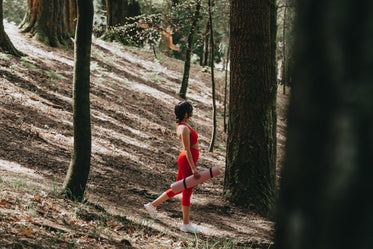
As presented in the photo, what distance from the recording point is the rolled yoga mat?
547cm

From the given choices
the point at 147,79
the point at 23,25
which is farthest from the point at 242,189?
the point at 23,25

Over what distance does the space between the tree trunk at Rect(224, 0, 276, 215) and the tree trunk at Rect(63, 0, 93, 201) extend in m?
3.30

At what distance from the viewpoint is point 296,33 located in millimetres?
902

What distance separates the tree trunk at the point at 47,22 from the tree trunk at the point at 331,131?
52.3 ft

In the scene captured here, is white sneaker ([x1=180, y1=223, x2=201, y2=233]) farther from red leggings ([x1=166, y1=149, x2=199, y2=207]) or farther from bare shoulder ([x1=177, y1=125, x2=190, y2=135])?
bare shoulder ([x1=177, y1=125, x2=190, y2=135])

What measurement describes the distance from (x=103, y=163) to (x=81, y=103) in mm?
3528

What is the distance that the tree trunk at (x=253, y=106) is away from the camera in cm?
754

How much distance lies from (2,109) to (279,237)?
9441mm

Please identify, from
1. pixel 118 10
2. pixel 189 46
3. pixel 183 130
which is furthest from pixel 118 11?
pixel 183 130

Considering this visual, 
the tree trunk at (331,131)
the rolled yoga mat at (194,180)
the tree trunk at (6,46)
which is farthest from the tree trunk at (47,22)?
the tree trunk at (331,131)

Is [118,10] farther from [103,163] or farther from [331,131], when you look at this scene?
[331,131]

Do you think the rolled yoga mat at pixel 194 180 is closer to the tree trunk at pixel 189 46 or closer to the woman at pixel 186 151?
the woman at pixel 186 151

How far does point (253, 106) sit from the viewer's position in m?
7.55

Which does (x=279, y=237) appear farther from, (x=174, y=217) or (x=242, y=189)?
(x=242, y=189)
